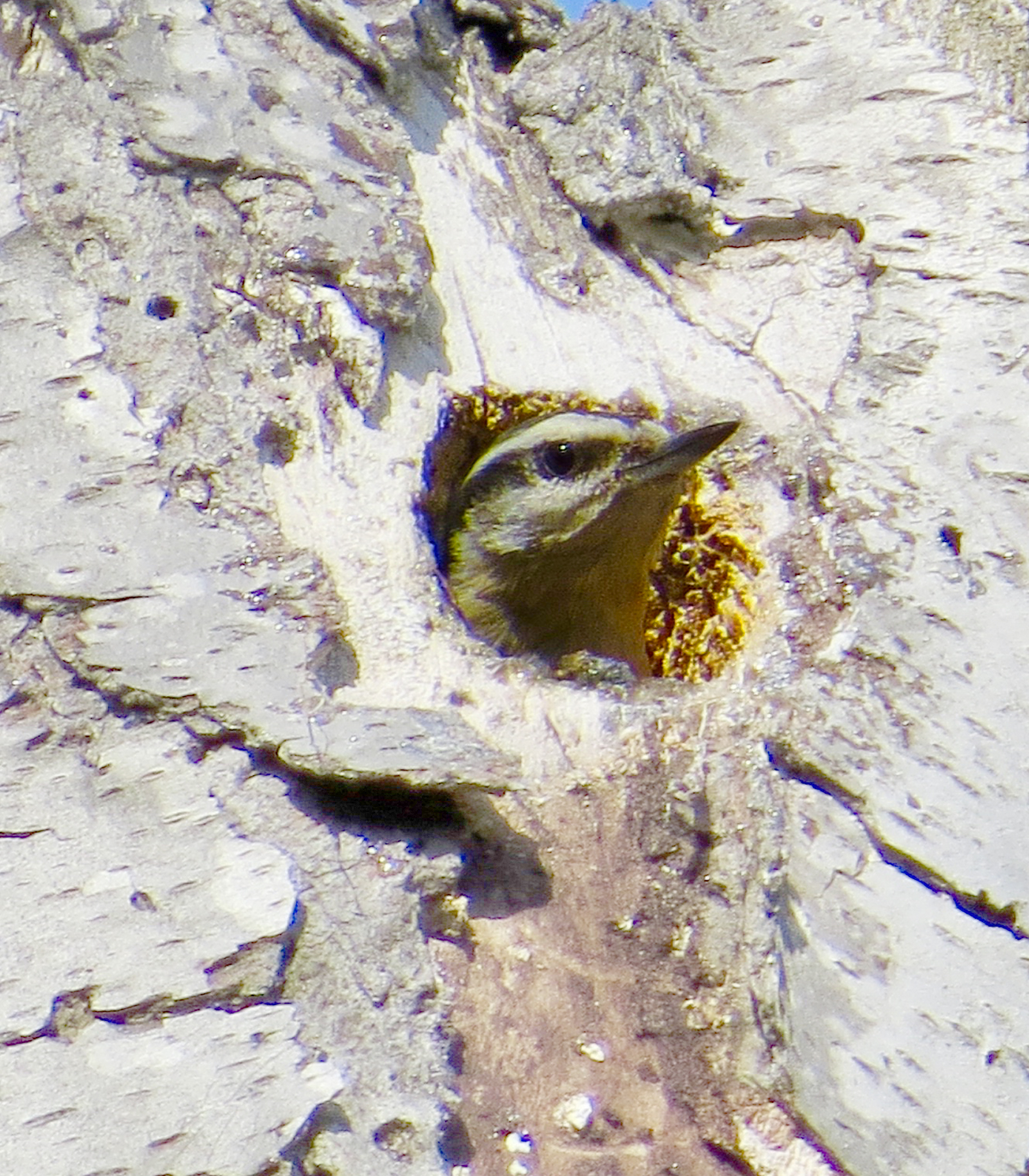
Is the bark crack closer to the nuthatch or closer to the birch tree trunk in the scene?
the birch tree trunk

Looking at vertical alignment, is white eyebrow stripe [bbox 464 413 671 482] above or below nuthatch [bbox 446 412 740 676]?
above

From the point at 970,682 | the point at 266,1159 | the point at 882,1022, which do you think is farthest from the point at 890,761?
the point at 266,1159

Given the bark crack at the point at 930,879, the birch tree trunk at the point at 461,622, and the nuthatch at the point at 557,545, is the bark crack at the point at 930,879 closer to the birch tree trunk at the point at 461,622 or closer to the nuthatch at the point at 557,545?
the birch tree trunk at the point at 461,622

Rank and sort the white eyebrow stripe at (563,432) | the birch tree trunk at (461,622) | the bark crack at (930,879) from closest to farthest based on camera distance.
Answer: the birch tree trunk at (461,622)
the bark crack at (930,879)
the white eyebrow stripe at (563,432)

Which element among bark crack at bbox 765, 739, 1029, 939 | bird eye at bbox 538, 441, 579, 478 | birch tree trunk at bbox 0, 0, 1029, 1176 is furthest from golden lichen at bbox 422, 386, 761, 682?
bark crack at bbox 765, 739, 1029, 939

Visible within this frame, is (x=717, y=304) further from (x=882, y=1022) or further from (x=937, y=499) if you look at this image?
(x=882, y=1022)

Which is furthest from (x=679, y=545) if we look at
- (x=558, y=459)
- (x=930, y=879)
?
(x=930, y=879)

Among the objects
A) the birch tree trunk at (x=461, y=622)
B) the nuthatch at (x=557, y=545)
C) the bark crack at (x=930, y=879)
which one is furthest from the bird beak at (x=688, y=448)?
the bark crack at (x=930, y=879)
